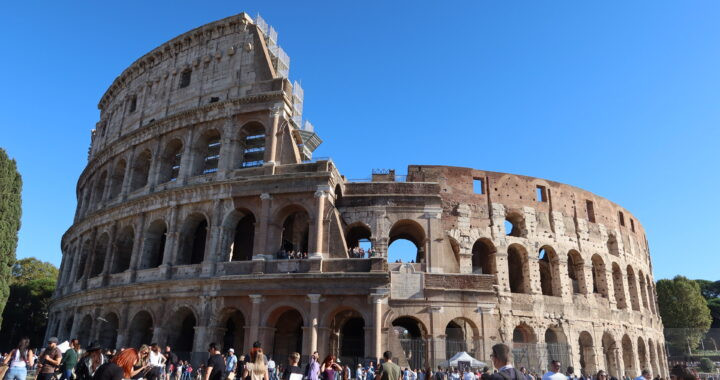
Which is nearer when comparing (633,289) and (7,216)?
(7,216)

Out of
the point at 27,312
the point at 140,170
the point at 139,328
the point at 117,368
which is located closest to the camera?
the point at 117,368

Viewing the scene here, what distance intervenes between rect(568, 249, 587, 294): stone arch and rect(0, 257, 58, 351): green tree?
3947 centimetres

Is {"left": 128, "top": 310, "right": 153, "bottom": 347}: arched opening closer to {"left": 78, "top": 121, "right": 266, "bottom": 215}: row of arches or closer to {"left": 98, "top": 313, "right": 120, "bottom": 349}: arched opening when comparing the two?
{"left": 98, "top": 313, "right": 120, "bottom": 349}: arched opening

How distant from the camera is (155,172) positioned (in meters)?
24.7

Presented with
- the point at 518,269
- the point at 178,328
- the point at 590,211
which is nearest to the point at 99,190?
the point at 178,328

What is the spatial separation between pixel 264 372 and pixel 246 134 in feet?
58.3

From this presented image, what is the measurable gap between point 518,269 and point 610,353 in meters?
6.94

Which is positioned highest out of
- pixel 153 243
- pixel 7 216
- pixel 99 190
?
pixel 99 190

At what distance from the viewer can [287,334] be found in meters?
21.5

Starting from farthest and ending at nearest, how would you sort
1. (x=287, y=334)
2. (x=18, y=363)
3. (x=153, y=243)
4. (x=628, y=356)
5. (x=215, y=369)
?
(x=628, y=356), (x=153, y=243), (x=287, y=334), (x=18, y=363), (x=215, y=369)

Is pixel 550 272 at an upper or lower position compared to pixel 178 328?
upper

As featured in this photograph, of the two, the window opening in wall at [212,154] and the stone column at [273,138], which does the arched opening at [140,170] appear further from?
the stone column at [273,138]

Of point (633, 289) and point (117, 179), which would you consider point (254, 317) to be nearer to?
point (117, 179)

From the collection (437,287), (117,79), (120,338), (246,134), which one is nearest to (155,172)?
(246,134)
